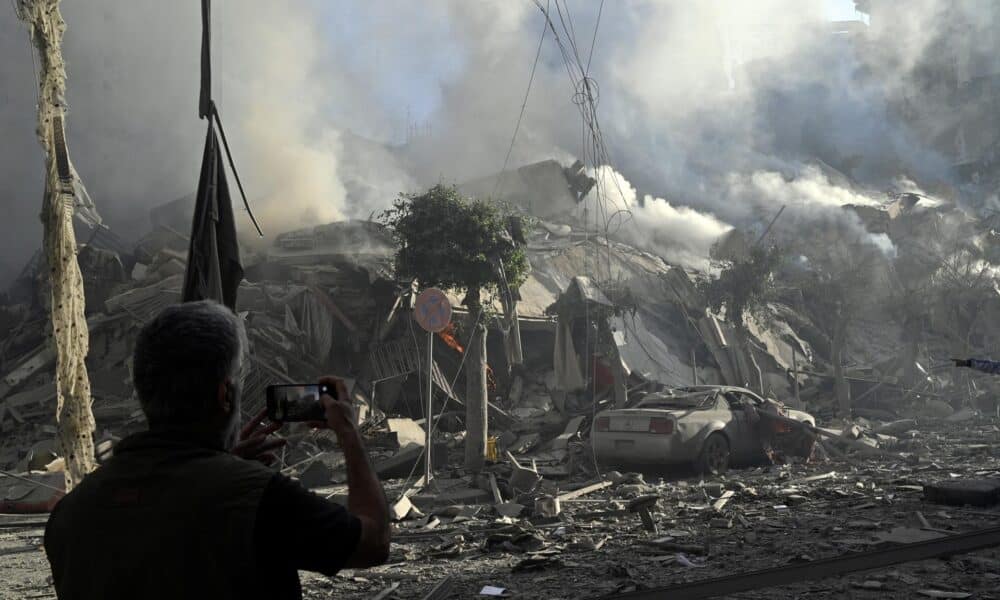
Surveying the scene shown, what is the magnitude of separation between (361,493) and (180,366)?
1.53ft

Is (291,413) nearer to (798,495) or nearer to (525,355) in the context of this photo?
(798,495)

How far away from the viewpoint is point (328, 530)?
57.2 inches

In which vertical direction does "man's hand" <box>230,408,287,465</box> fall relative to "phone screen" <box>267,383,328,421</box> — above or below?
below

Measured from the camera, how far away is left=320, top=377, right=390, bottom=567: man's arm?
1.51 meters

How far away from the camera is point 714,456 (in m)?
10.7

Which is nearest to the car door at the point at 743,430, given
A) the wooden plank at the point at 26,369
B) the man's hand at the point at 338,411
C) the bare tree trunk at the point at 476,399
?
the bare tree trunk at the point at 476,399

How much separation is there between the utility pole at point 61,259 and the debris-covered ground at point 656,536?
1116mm

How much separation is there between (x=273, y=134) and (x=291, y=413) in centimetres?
3121

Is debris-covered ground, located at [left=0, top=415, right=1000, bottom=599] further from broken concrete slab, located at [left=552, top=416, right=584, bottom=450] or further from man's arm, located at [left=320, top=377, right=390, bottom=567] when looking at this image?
man's arm, located at [left=320, top=377, right=390, bottom=567]

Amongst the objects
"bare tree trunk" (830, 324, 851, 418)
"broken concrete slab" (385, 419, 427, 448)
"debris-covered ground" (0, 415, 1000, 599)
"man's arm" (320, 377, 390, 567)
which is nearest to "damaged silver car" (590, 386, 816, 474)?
"debris-covered ground" (0, 415, 1000, 599)

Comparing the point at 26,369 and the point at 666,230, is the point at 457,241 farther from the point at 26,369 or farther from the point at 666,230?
the point at 666,230

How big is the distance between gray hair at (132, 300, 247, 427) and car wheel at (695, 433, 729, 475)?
9.56 meters

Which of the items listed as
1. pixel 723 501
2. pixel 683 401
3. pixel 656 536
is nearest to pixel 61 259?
pixel 656 536

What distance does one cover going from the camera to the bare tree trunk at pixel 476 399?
1181cm
